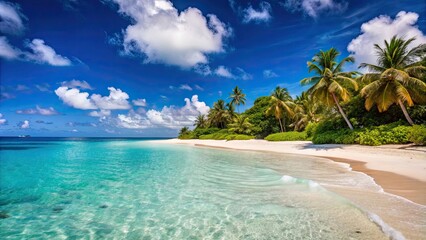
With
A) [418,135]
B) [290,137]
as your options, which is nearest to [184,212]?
[418,135]

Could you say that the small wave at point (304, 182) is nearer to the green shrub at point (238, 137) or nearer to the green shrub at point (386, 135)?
the green shrub at point (386, 135)

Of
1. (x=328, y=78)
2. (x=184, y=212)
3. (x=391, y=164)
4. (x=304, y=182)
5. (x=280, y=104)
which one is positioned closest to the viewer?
(x=184, y=212)

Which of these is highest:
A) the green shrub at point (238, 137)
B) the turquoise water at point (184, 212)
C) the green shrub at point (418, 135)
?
the green shrub at point (238, 137)

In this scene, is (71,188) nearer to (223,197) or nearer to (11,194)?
(11,194)

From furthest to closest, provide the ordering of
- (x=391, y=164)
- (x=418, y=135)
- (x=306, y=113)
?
1. (x=306, y=113)
2. (x=418, y=135)
3. (x=391, y=164)

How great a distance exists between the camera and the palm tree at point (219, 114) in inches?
2272

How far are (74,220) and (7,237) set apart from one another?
3.88 feet

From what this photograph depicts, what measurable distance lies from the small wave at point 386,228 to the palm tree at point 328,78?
1912cm

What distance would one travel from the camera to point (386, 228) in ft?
13.2

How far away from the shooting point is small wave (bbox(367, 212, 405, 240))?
3.68m

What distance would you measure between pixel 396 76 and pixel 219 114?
42831 millimetres

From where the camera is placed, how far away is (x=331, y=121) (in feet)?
82.8

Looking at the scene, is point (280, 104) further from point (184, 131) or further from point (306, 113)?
point (184, 131)

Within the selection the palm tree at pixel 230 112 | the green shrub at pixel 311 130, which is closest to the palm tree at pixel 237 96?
the palm tree at pixel 230 112
